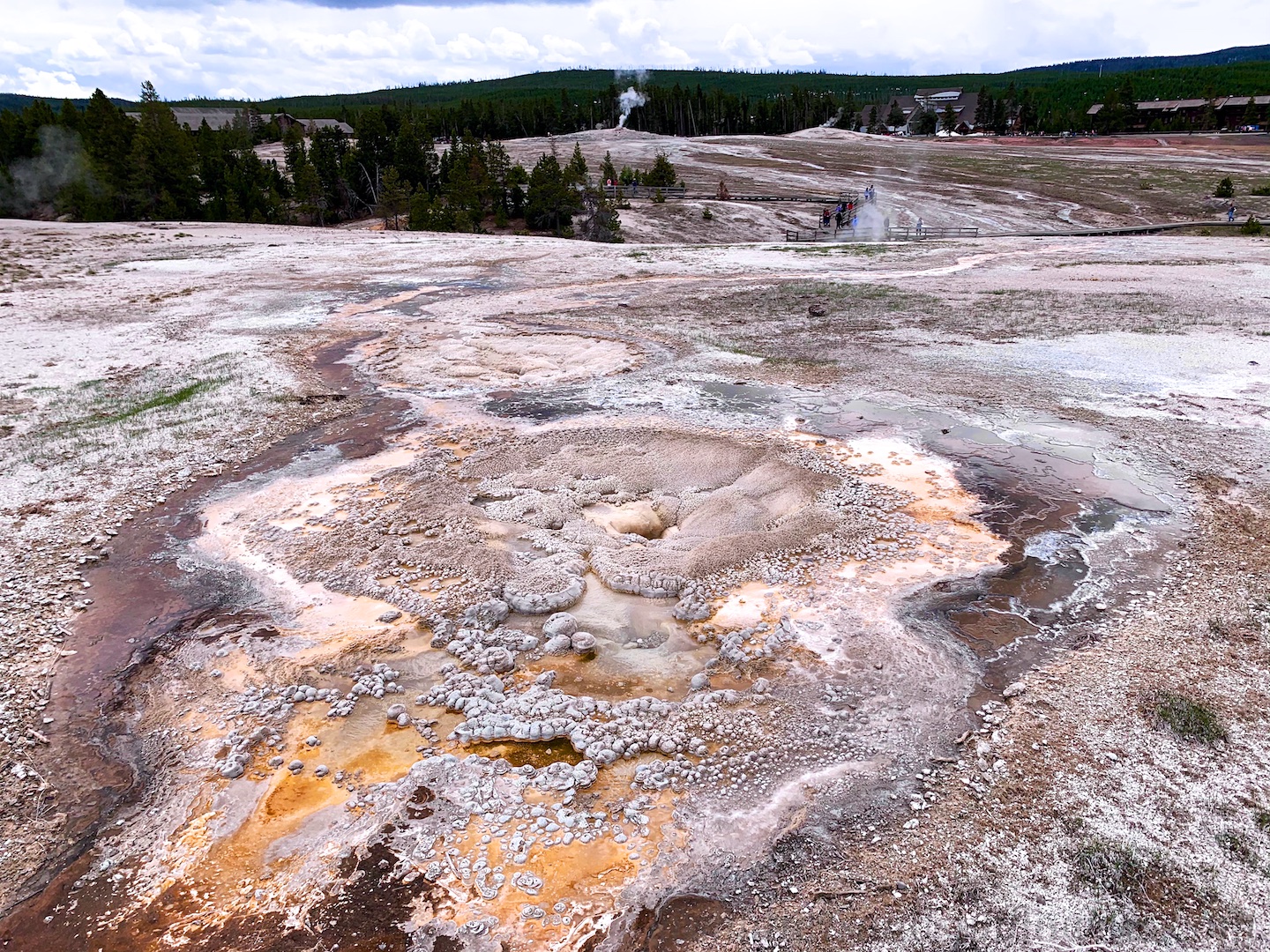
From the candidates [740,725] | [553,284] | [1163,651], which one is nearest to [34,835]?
[740,725]

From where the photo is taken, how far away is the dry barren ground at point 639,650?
15.9ft

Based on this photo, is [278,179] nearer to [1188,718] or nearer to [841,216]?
[841,216]

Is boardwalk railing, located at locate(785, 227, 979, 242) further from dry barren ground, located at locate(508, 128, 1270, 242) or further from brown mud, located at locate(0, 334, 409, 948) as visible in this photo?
brown mud, located at locate(0, 334, 409, 948)

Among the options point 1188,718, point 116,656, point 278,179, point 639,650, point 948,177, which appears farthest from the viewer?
point 948,177

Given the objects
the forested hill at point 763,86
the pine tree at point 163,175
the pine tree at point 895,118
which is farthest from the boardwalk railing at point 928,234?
the pine tree at point 895,118

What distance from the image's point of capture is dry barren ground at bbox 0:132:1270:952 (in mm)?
4836

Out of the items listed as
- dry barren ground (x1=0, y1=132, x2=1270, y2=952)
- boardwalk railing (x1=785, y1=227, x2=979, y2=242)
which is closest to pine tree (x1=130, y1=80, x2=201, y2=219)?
dry barren ground (x1=0, y1=132, x2=1270, y2=952)

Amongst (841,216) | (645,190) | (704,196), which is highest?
(645,190)

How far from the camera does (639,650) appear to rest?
7.26 metres

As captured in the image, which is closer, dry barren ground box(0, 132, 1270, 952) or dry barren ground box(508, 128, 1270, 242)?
dry barren ground box(0, 132, 1270, 952)

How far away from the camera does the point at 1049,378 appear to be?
46.9ft

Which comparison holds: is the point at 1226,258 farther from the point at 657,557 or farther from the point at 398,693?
the point at 398,693

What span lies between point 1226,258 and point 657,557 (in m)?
27.3

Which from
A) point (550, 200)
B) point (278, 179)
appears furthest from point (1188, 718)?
point (278, 179)
